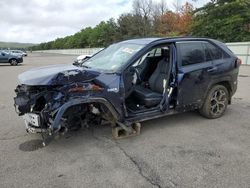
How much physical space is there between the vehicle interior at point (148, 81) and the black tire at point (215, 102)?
1.04m

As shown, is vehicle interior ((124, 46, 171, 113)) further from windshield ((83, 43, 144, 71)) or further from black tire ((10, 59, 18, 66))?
black tire ((10, 59, 18, 66))

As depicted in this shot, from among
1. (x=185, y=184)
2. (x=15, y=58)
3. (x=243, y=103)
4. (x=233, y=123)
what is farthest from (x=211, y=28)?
(x=185, y=184)

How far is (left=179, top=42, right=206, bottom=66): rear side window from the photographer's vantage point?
525 cm

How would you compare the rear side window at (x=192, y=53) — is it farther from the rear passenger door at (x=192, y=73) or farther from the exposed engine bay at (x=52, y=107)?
the exposed engine bay at (x=52, y=107)

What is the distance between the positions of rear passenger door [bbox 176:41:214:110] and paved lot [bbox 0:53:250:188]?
530 mm

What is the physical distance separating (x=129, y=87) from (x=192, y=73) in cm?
132

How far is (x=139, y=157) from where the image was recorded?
4.02m

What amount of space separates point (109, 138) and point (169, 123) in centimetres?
140

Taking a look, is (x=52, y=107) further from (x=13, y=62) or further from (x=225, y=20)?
(x=225, y=20)

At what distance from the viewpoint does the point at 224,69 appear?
5.71m

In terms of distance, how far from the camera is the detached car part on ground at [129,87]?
4.04 metres

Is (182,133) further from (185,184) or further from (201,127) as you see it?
(185,184)

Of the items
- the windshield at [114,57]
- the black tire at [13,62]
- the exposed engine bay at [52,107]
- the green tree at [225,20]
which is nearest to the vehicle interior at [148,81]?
the windshield at [114,57]

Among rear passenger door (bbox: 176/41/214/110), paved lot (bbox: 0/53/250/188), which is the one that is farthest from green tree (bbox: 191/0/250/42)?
paved lot (bbox: 0/53/250/188)
